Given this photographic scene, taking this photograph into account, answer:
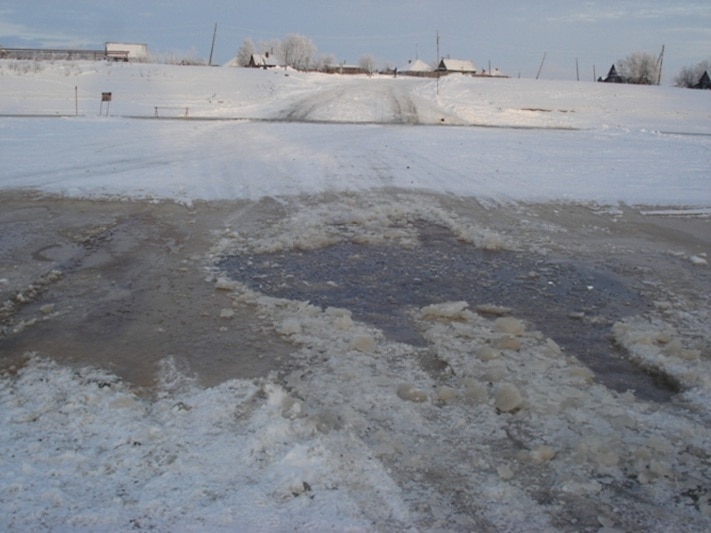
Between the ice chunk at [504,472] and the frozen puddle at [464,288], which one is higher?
the frozen puddle at [464,288]

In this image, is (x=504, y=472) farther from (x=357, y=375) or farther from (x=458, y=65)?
(x=458, y=65)

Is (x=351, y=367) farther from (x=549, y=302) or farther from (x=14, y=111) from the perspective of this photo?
(x=14, y=111)

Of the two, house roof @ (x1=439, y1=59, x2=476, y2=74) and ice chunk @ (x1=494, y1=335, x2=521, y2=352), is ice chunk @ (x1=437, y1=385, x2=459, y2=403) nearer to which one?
ice chunk @ (x1=494, y1=335, x2=521, y2=352)

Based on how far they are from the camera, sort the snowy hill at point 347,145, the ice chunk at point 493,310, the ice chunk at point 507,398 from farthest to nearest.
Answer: the snowy hill at point 347,145, the ice chunk at point 493,310, the ice chunk at point 507,398

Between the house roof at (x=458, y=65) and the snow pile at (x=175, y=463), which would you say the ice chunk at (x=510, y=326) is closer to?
the snow pile at (x=175, y=463)

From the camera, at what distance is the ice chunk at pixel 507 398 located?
3695 millimetres

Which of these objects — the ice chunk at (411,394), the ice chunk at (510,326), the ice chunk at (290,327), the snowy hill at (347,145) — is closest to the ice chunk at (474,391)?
the ice chunk at (411,394)

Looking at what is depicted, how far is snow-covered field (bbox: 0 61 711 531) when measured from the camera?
2.89 metres

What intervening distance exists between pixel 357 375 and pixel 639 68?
84.1 metres

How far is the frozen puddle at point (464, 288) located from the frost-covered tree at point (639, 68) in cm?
7196

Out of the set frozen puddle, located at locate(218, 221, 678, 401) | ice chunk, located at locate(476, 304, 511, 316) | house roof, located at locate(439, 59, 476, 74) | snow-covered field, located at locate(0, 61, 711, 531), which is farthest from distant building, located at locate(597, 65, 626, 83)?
ice chunk, located at locate(476, 304, 511, 316)

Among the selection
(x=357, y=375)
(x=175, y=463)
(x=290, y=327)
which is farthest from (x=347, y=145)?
(x=175, y=463)

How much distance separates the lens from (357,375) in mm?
4113

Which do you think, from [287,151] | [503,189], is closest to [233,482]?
[503,189]
